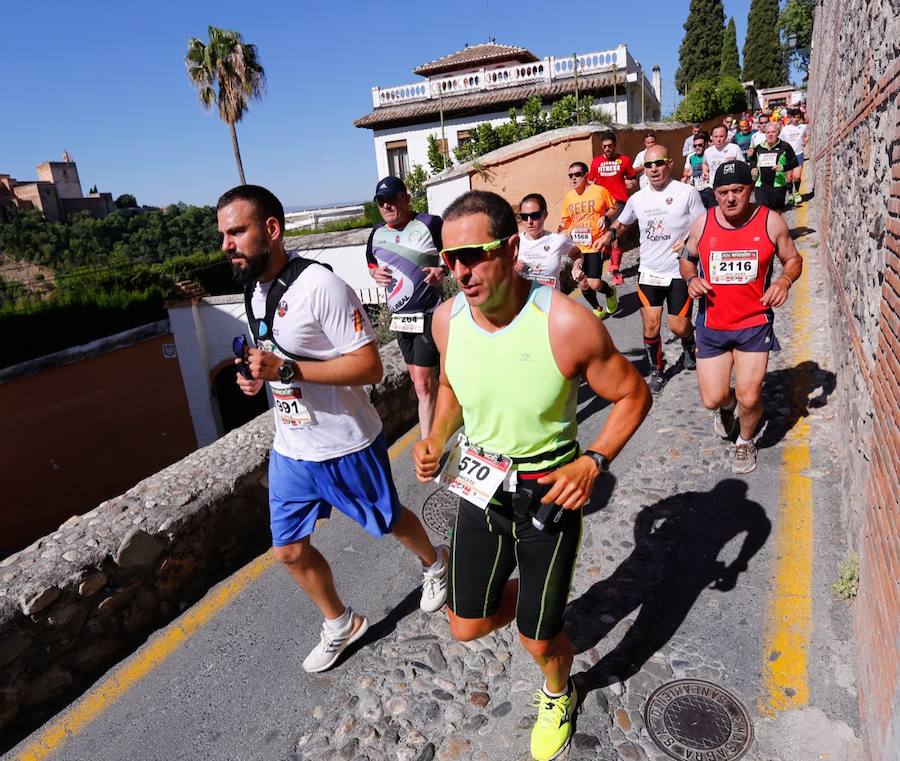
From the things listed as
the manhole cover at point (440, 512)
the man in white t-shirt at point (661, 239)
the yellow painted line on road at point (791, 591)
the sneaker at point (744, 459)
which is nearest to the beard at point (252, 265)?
the manhole cover at point (440, 512)

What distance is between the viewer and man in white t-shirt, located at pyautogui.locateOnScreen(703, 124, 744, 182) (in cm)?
1205

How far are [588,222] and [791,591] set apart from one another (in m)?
5.58

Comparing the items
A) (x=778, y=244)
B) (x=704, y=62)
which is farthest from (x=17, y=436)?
(x=704, y=62)

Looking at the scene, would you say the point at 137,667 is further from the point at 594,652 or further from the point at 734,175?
the point at 734,175

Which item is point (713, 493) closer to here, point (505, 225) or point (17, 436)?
point (505, 225)

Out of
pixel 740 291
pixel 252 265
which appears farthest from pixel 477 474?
pixel 740 291

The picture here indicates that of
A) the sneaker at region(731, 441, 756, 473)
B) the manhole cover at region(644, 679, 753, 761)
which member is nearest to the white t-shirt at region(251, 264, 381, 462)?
the manhole cover at region(644, 679, 753, 761)

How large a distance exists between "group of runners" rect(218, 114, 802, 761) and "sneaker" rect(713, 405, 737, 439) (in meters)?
0.23

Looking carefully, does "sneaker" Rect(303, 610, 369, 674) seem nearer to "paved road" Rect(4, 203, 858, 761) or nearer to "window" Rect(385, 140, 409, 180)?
"paved road" Rect(4, 203, 858, 761)

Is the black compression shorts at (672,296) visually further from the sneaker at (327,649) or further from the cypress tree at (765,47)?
the cypress tree at (765,47)

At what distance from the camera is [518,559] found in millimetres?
2514

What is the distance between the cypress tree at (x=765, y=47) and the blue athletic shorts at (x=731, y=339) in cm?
5054

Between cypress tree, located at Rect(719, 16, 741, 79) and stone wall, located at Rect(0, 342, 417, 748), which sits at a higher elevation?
cypress tree, located at Rect(719, 16, 741, 79)

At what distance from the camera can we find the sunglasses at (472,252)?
223 centimetres
